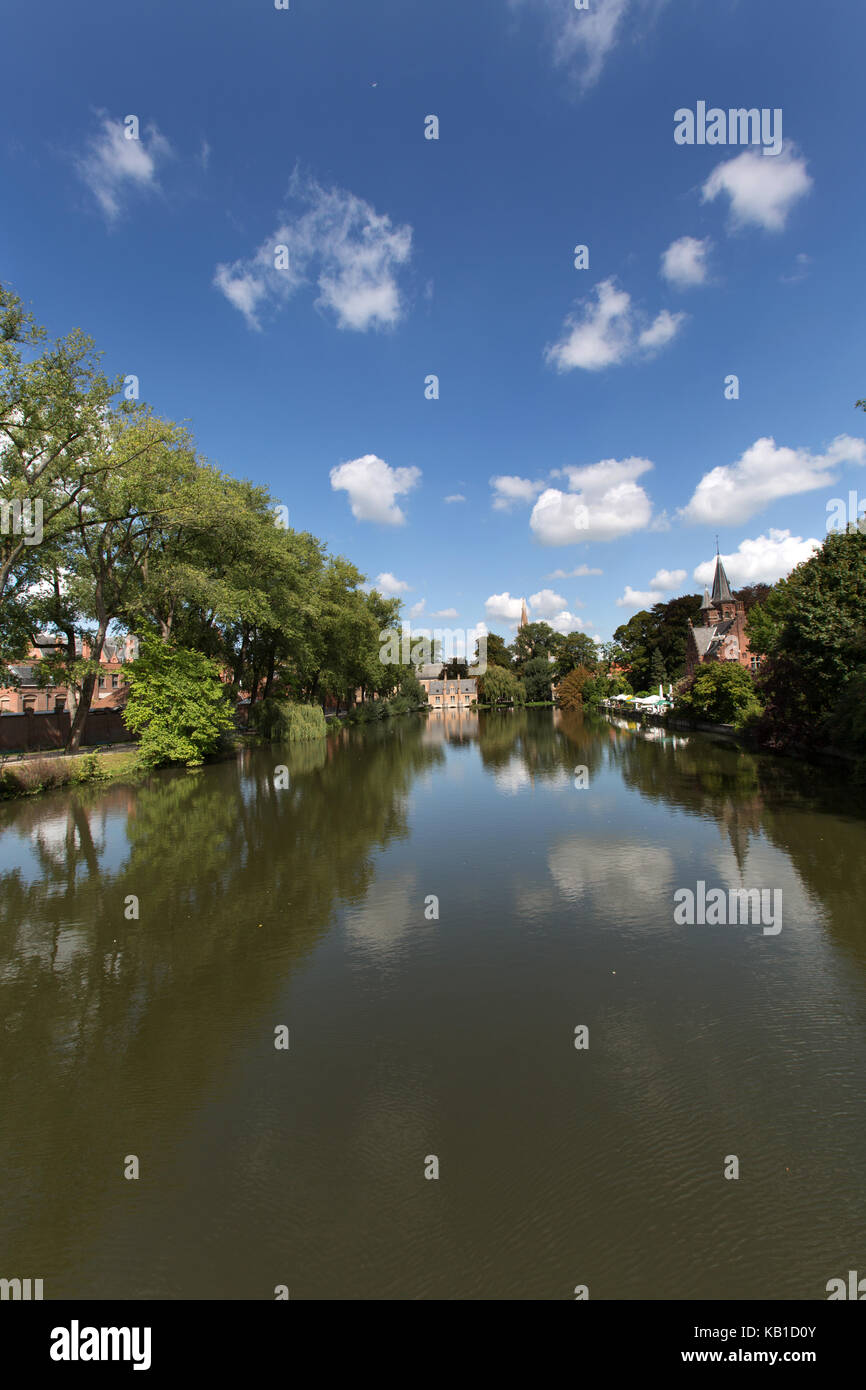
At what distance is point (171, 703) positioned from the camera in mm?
26562

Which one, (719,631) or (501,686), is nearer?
(719,631)

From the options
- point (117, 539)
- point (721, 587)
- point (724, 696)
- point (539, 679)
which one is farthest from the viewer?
point (539, 679)

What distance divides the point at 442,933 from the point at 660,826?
7827 millimetres

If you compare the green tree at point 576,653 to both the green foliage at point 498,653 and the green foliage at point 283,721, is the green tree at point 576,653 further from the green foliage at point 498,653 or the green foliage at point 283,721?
the green foliage at point 283,721

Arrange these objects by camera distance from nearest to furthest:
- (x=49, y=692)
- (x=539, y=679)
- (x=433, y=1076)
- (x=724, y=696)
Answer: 1. (x=433, y=1076)
2. (x=724, y=696)
3. (x=49, y=692)
4. (x=539, y=679)

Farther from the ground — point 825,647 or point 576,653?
point 576,653

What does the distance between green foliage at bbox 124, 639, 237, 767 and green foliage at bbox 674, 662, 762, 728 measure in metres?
26.4

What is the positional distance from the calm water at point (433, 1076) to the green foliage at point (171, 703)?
47.8 ft

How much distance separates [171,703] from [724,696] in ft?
103

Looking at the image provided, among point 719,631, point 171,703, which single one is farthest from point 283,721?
point 719,631

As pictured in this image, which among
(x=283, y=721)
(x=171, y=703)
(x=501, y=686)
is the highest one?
(x=501, y=686)

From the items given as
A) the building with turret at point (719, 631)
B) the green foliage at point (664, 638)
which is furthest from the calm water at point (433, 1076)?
the green foliage at point (664, 638)

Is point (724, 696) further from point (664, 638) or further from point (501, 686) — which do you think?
point (501, 686)
